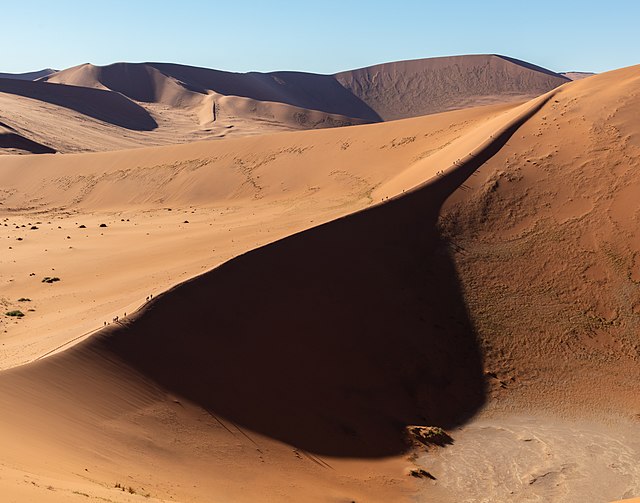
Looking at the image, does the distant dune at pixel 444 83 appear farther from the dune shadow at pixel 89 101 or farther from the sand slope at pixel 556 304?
the sand slope at pixel 556 304

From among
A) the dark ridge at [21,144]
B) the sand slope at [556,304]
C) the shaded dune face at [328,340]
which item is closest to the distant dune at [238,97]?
the dark ridge at [21,144]

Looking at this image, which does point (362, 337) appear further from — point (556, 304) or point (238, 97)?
point (238, 97)

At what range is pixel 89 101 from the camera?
91062mm

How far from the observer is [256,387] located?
13414 mm

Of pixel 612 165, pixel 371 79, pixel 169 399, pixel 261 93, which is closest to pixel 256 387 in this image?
pixel 169 399

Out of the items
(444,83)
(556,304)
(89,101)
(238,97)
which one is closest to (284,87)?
(444,83)

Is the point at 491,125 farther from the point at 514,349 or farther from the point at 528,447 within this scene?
the point at 528,447

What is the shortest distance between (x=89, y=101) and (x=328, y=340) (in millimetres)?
83455

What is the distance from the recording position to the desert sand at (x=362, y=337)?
1066 cm

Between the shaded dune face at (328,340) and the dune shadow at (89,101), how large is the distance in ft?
240

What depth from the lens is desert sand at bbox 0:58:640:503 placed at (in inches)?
420

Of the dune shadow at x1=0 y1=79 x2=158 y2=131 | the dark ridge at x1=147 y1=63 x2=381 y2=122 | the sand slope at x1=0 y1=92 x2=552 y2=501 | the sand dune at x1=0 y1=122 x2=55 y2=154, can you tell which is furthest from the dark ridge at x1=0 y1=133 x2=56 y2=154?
the dark ridge at x1=147 y1=63 x2=381 y2=122

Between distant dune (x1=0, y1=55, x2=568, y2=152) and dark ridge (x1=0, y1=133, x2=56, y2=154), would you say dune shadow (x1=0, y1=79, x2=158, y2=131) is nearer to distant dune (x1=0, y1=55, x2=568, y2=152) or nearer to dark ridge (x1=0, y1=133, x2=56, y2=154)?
distant dune (x1=0, y1=55, x2=568, y2=152)

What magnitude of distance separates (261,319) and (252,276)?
4.93 feet
